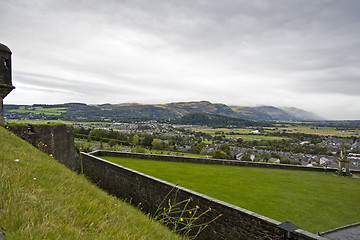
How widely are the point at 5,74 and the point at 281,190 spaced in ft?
48.4

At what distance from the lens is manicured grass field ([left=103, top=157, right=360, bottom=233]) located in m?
6.90

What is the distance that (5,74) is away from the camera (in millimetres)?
11648

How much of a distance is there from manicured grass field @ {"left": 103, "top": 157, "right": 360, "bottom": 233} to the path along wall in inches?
45.4

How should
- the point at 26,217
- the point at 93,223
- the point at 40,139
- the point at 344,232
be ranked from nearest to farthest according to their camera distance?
1. the point at 26,217
2. the point at 93,223
3. the point at 344,232
4. the point at 40,139

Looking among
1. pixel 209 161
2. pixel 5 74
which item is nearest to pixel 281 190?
pixel 209 161

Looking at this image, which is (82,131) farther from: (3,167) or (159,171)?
(3,167)

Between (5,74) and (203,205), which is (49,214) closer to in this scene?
(203,205)

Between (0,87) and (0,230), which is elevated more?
(0,87)

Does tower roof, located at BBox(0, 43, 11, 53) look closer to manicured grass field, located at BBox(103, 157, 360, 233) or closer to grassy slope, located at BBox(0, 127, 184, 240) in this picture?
manicured grass field, located at BBox(103, 157, 360, 233)

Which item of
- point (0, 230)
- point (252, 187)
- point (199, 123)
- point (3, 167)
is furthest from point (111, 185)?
point (199, 123)

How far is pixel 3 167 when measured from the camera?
143 inches

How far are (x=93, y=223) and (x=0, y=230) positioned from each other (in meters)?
1.03

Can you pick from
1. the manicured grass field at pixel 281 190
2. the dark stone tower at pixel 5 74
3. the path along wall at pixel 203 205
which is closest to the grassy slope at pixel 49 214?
the path along wall at pixel 203 205

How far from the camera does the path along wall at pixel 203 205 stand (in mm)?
5729
